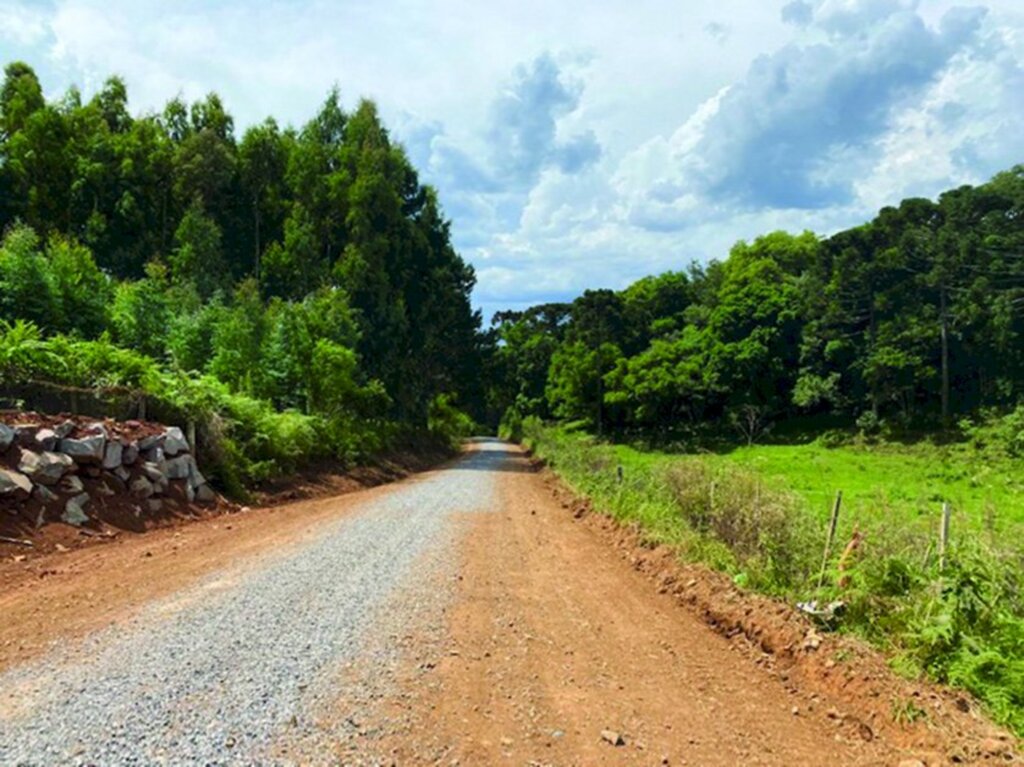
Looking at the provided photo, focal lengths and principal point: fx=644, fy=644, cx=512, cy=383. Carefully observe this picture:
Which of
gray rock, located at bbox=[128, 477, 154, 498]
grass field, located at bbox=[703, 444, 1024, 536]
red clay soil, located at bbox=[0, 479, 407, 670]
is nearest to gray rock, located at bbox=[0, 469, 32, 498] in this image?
red clay soil, located at bbox=[0, 479, 407, 670]

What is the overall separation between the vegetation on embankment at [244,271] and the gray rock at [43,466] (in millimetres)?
3127

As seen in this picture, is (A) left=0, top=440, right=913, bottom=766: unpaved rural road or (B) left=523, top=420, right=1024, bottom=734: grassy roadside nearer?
(A) left=0, top=440, right=913, bottom=766: unpaved rural road

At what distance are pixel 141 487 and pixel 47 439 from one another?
1690 mm

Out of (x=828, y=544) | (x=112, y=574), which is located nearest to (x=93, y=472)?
(x=112, y=574)

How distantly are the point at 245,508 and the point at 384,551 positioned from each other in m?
4.84

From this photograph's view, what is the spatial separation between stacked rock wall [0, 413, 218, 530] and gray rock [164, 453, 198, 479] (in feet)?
0.06

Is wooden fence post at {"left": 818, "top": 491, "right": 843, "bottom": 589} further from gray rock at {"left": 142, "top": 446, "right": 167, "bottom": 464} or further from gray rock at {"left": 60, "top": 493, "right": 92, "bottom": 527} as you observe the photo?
gray rock at {"left": 142, "top": 446, "right": 167, "bottom": 464}

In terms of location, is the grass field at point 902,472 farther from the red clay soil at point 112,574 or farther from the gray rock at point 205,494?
the gray rock at point 205,494

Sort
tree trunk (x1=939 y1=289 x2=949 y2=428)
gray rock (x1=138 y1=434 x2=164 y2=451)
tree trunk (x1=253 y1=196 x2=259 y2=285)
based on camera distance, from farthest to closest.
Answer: tree trunk (x1=939 y1=289 x2=949 y2=428)
tree trunk (x1=253 y1=196 x2=259 y2=285)
gray rock (x1=138 y1=434 x2=164 y2=451)

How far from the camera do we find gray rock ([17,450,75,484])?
8.44 m

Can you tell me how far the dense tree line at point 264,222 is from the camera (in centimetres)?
2817

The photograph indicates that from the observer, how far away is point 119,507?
9617mm

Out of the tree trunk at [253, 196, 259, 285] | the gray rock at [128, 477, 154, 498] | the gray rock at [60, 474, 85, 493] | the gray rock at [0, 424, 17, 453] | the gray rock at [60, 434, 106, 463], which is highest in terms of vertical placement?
the tree trunk at [253, 196, 259, 285]

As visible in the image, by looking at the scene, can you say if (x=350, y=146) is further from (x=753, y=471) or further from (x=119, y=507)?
(x=753, y=471)
